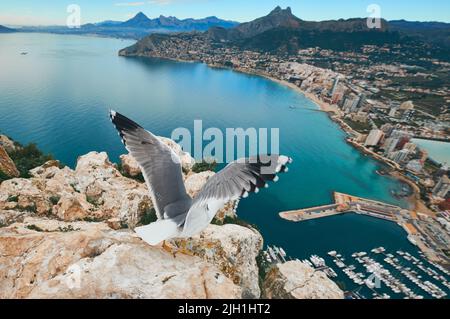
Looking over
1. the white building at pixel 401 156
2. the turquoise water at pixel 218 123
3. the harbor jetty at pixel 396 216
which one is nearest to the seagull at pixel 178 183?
the turquoise water at pixel 218 123

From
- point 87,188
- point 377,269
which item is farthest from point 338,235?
point 87,188

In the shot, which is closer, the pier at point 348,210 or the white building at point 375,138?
the pier at point 348,210

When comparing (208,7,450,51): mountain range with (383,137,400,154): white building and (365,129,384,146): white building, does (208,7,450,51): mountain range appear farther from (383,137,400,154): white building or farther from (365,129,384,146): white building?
(383,137,400,154): white building

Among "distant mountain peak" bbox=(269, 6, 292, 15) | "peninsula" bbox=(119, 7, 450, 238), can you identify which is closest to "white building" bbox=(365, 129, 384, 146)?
"peninsula" bbox=(119, 7, 450, 238)

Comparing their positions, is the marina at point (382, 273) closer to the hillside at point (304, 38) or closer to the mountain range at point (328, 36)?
the hillside at point (304, 38)

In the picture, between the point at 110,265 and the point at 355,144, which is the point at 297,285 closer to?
the point at 110,265

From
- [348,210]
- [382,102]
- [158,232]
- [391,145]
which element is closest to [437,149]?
[391,145]

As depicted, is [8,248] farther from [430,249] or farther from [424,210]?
[424,210]

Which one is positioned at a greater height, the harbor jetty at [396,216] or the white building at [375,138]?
the white building at [375,138]
